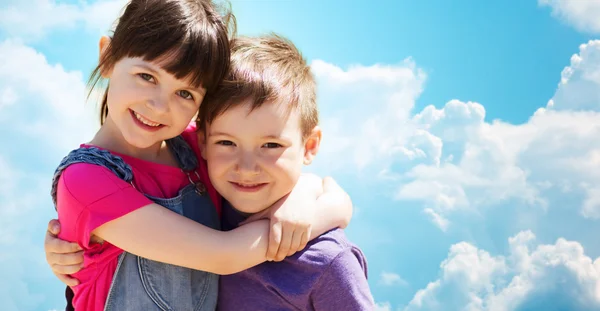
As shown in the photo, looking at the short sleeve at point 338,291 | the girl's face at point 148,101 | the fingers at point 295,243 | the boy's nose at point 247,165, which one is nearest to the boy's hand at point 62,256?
the girl's face at point 148,101

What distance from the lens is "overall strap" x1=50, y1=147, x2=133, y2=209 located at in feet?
7.89

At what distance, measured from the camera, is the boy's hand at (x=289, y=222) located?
2.49 meters

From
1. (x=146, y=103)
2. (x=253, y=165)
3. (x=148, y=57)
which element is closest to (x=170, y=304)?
(x=253, y=165)

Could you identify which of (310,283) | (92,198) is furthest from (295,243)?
(92,198)

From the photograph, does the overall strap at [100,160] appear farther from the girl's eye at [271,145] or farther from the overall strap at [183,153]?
the girl's eye at [271,145]

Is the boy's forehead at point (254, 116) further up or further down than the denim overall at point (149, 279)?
further up

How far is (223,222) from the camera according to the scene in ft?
9.27

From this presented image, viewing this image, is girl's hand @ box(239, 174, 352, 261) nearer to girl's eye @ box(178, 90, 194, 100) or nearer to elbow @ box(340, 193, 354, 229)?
elbow @ box(340, 193, 354, 229)

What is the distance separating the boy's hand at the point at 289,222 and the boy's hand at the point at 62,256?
670 millimetres

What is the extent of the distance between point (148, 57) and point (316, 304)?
1.15m

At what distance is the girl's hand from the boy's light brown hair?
262 millimetres

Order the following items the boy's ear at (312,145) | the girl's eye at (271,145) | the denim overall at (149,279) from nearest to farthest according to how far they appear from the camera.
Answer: the denim overall at (149,279) → the girl's eye at (271,145) → the boy's ear at (312,145)

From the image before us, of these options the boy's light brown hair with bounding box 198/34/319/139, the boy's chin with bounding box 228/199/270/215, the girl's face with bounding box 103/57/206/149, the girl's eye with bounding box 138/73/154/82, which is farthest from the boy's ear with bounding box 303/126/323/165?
the girl's eye with bounding box 138/73/154/82

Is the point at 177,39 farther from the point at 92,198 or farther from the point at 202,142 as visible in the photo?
the point at 92,198
